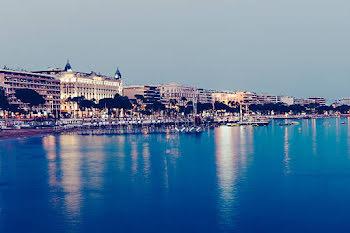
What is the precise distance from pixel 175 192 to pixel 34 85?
146251 millimetres

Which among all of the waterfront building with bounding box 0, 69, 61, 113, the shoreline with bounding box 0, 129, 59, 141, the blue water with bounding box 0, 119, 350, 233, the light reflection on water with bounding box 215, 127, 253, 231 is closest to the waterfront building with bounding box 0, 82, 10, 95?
the waterfront building with bounding box 0, 69, 61, 113

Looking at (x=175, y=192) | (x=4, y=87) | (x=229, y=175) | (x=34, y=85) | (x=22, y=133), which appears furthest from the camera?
(x=34, y=85)

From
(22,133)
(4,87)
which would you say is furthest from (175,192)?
(4,87)

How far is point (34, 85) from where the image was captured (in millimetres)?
173625

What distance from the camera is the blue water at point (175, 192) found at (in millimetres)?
30484

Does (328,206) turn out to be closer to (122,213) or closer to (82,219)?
(122,213)

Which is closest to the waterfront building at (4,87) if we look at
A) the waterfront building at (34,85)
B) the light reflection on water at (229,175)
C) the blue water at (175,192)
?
the waterfront building at (34,85)

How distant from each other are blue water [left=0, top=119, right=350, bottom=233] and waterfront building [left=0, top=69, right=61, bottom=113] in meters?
99.0

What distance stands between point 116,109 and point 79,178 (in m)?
146

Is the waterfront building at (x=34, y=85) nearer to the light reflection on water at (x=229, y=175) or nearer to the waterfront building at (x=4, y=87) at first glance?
the waterfront building at (x=4, y=87)

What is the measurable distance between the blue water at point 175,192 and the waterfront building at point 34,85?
325ft

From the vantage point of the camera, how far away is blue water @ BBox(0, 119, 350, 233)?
30.5m

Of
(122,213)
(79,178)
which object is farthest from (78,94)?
(122,213)

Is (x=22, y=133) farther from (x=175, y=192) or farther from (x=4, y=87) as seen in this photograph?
(x=175, y=192)
